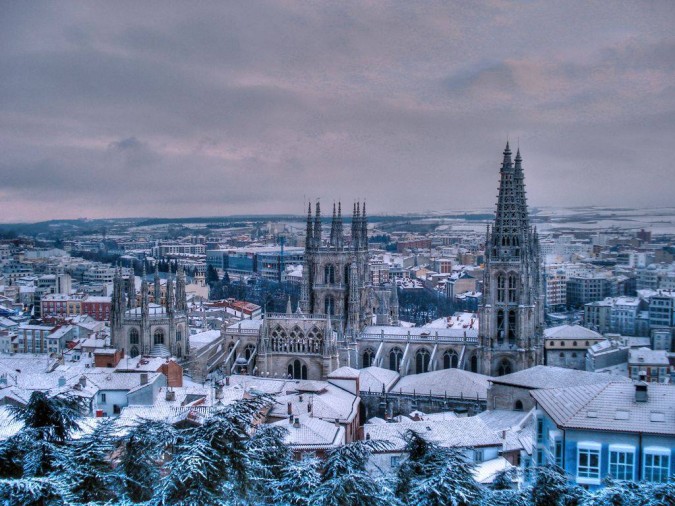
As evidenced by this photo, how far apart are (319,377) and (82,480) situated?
2657 cm

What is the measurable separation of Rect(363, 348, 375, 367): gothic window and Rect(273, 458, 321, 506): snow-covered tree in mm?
28517

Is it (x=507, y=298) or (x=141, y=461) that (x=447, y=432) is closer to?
(x=141, y=461)

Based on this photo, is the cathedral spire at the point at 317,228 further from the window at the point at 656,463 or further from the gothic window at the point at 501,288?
the window at the point at 656,463

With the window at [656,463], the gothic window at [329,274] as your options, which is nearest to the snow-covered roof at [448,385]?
the gothic window at [329,274]

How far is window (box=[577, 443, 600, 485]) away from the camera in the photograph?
17406 millimetres

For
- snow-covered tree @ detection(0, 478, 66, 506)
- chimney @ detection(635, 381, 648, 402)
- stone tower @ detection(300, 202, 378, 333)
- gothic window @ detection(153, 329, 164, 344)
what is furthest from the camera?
stone tower @ detection(300, 202, 378, 333)

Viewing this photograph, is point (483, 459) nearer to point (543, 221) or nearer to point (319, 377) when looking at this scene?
point (319, 377)

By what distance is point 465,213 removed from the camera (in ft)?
273

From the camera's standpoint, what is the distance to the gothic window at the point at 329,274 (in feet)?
151

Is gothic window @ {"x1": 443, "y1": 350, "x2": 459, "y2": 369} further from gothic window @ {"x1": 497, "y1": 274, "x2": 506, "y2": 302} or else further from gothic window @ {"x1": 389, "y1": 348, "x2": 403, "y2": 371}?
gothic window @ {"x1": 497, "y1": 274, "x2": 506, "y2": 302}

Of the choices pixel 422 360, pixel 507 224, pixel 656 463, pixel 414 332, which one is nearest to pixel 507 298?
pixel 507 224

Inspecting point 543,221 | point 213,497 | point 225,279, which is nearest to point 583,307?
point 543,221

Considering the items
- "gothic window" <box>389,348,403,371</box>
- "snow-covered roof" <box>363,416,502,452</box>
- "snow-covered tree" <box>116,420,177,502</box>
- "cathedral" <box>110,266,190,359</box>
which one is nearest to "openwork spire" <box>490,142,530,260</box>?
"gothic window" <box>389,348,403,371</box>

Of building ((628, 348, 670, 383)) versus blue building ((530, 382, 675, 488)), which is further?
building ((628, 348, 670, 383))
